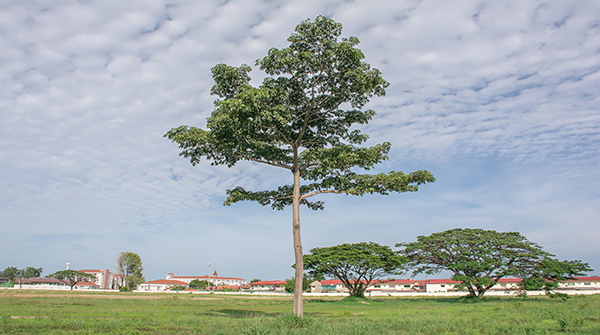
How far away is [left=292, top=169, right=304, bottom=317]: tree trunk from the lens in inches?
606

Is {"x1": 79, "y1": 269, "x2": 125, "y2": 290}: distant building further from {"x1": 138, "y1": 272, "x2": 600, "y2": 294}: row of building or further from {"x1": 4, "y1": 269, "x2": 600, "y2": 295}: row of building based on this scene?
{"x1": 138, "y1": 272, "x2": 600, "y2": 294}: row of building

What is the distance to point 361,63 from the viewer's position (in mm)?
16188

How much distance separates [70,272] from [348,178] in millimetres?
86200

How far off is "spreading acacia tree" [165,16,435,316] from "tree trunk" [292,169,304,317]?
0.13ft

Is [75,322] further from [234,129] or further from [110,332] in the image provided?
[234,129]

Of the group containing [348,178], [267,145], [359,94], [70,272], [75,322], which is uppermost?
[359,94]

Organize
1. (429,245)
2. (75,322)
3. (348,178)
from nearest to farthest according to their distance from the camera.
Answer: (75,322)
(348,178)
(429,245)

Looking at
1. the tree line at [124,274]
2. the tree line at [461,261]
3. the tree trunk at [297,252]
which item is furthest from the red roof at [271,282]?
the tree trunk at [297,252]

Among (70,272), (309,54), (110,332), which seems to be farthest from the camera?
(70,272)

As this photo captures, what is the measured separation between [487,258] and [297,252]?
32.7m

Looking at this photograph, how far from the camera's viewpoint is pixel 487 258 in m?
40.5

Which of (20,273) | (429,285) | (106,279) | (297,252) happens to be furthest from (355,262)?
(20,273)

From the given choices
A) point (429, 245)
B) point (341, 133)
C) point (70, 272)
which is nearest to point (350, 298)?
point (429, 245)

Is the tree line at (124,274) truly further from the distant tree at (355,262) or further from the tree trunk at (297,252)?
the tree trunk at (297,252)
